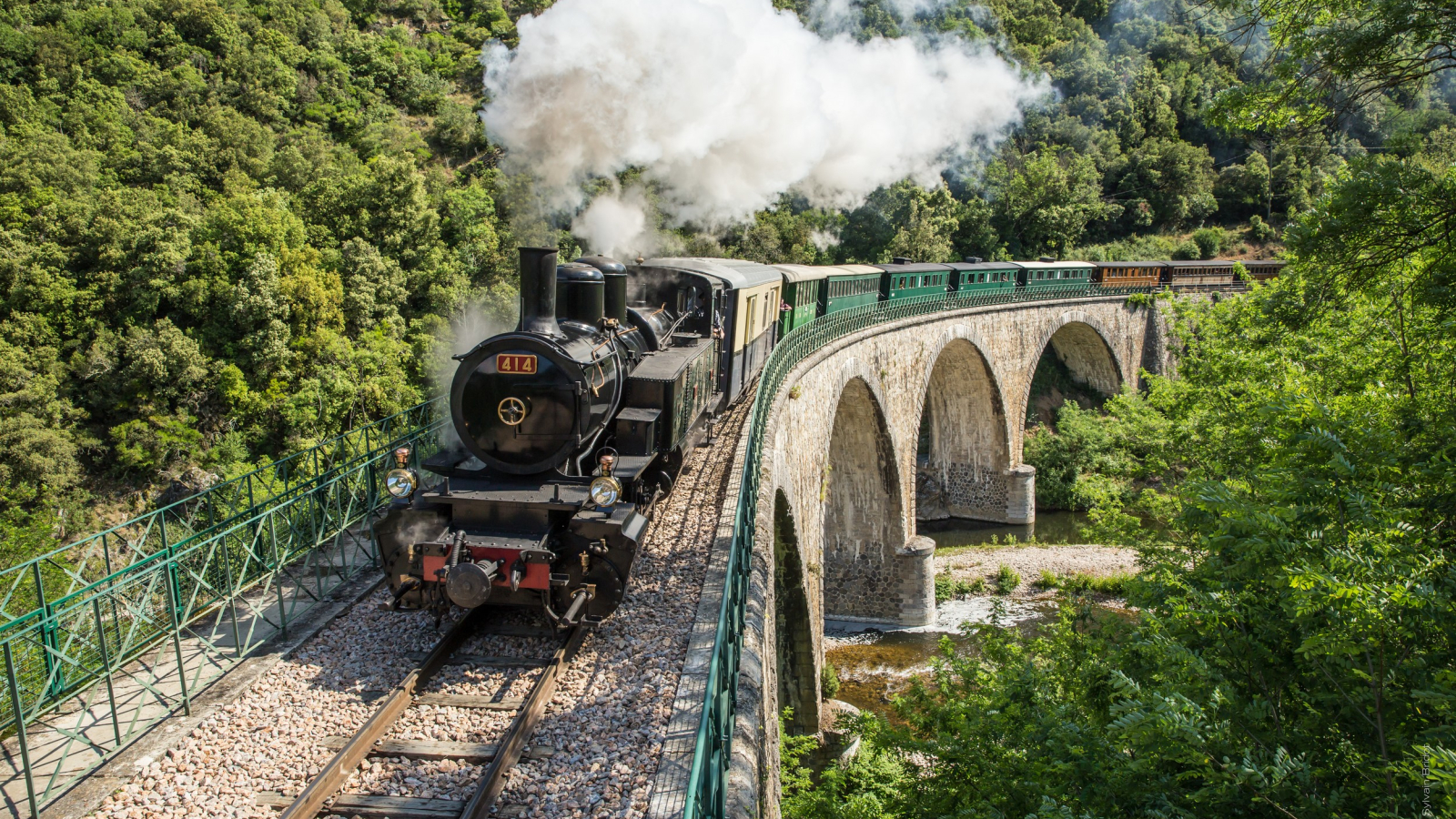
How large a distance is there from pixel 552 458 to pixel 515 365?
86 centimetres

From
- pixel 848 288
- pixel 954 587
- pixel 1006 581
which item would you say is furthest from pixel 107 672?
pixel 1006 581

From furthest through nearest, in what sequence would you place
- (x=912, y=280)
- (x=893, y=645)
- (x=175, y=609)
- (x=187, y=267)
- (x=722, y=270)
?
(x=187, y=267) < (x=912, y=280) < (x=893, y=645) < (x=722, y=270) < (x=175, y=609)

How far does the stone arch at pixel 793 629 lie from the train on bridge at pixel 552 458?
250cm

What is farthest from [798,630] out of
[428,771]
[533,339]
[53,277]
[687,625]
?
[53,277]

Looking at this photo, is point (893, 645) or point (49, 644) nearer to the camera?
point (49, 644)

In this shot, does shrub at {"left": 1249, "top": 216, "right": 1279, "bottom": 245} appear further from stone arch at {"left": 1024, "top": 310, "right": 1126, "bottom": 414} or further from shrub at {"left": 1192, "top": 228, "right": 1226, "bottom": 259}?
stone arch at {"left": 1024, "top": 310, "right": 1126, "bottom": 414}

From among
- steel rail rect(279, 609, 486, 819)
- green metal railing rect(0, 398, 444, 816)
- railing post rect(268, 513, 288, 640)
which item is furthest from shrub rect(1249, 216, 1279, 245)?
railing post rect(268, 513, 288, 640)

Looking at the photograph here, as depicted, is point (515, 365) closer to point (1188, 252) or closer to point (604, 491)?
point (604, 491)

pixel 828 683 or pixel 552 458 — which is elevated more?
pixel 552 458

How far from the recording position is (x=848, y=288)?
20.5m

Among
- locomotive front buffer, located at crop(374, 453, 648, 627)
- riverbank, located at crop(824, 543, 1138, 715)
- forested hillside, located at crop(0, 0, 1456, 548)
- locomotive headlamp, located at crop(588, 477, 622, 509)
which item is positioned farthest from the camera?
forested hillside, located at crop(0, 0, 1456, 548)

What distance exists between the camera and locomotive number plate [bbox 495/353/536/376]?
22.1 ft

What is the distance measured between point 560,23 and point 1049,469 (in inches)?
961

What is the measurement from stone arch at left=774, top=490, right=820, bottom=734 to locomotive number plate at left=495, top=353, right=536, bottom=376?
4.29 meters
